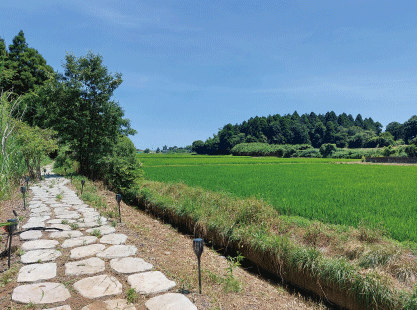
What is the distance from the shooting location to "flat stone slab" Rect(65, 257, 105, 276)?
2830 mm

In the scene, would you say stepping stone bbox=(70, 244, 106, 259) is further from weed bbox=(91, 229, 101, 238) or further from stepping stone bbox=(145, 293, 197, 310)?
stepping stone bbox=(145, 293, 197, 310)

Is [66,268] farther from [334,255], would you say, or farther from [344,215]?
[344,215]

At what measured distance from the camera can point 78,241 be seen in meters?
3.79

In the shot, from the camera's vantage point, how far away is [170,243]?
15.2 feet

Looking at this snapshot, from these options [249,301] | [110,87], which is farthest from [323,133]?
[249,301]

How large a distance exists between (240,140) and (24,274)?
86.9 meters

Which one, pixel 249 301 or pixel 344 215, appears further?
pixel 344 215

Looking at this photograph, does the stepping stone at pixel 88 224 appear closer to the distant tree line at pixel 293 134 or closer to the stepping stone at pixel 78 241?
the stepping stone at pixel 78 241

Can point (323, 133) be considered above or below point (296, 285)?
above

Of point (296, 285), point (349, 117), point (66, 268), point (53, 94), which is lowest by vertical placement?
point (296, 285)

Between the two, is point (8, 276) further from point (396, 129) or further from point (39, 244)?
point (396, 129)

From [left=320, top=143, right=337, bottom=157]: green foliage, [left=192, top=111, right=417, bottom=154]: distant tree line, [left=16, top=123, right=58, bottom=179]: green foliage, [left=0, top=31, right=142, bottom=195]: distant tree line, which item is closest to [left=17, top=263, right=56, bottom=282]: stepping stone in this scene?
[left=16, top=123, right=58, bottom=179]: green foliage

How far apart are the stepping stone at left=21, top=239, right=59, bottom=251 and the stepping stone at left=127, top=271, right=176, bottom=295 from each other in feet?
5.25

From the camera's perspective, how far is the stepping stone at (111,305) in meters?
2.20
